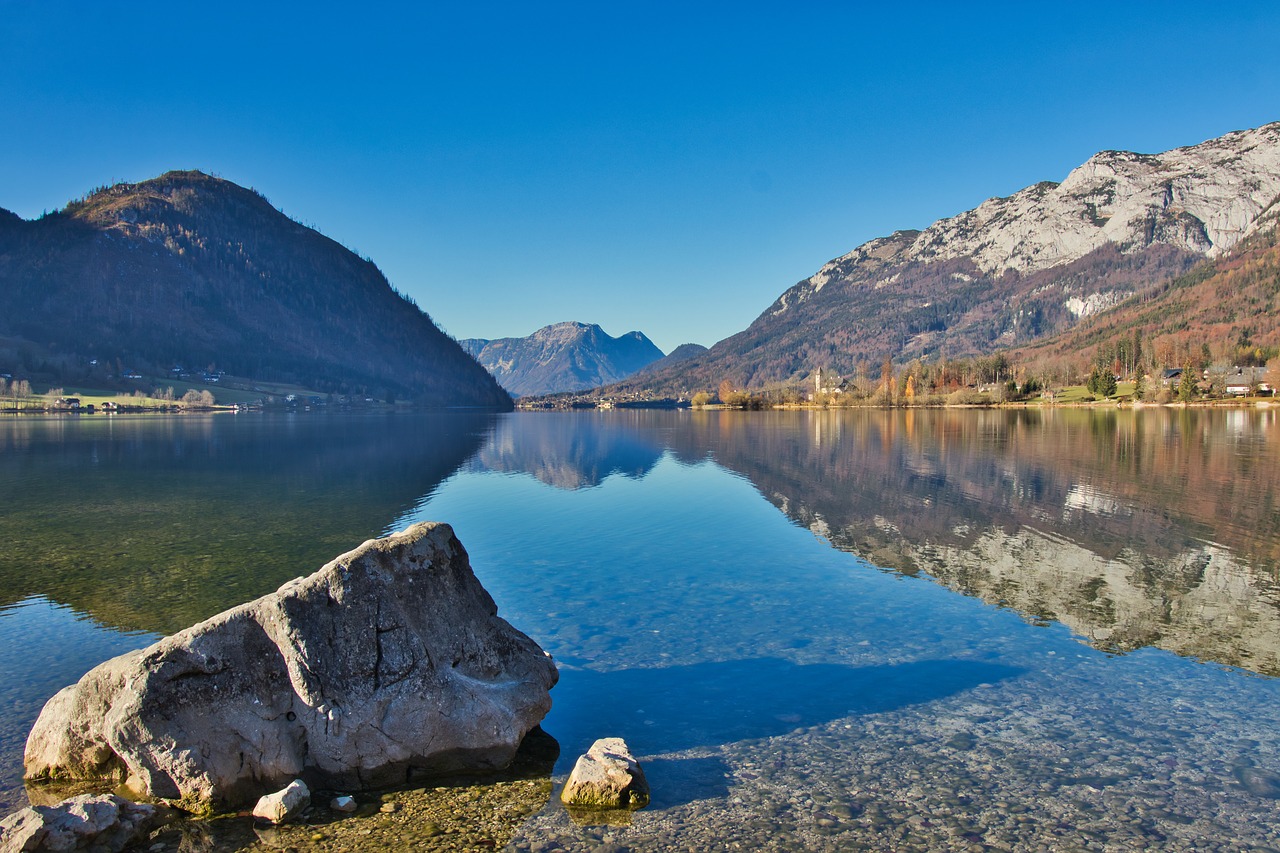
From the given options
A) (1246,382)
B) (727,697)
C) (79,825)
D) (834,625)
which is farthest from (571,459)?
(1246,382)

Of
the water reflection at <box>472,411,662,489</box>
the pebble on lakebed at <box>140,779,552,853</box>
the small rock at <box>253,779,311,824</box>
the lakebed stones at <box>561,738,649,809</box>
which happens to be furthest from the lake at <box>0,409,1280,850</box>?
the water reflection at <box>472,411,662,489</box>

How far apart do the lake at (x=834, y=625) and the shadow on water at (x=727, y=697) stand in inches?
2.6

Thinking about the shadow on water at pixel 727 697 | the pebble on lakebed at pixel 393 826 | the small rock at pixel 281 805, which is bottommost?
the shadow on water at pixel 727 697

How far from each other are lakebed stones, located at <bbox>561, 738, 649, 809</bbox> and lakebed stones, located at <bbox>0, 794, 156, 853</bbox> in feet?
18.7

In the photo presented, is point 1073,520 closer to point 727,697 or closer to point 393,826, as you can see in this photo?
point 727,697

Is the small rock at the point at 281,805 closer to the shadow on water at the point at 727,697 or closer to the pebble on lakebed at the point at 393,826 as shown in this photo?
the pebble on lakebed at the point at 393,826

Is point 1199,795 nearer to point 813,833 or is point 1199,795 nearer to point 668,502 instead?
point 813,833

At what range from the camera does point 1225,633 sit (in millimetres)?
17281

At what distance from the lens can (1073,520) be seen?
32.0 metres

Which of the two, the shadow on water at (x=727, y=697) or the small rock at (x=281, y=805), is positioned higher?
the small rock at (x=281, y=805)

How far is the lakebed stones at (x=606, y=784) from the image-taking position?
10117 mm

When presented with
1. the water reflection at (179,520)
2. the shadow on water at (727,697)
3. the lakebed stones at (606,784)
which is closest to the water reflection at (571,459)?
the water reflection at (179,520)

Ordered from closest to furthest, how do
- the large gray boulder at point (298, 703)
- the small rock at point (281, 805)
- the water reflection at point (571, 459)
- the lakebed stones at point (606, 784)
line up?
the small rock at point (281, 805) < the lakebed stones at point (606, 784) < the large gray boulder at point (298, 703) < the water reflection at point (571, 459)

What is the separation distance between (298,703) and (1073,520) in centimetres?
3266
